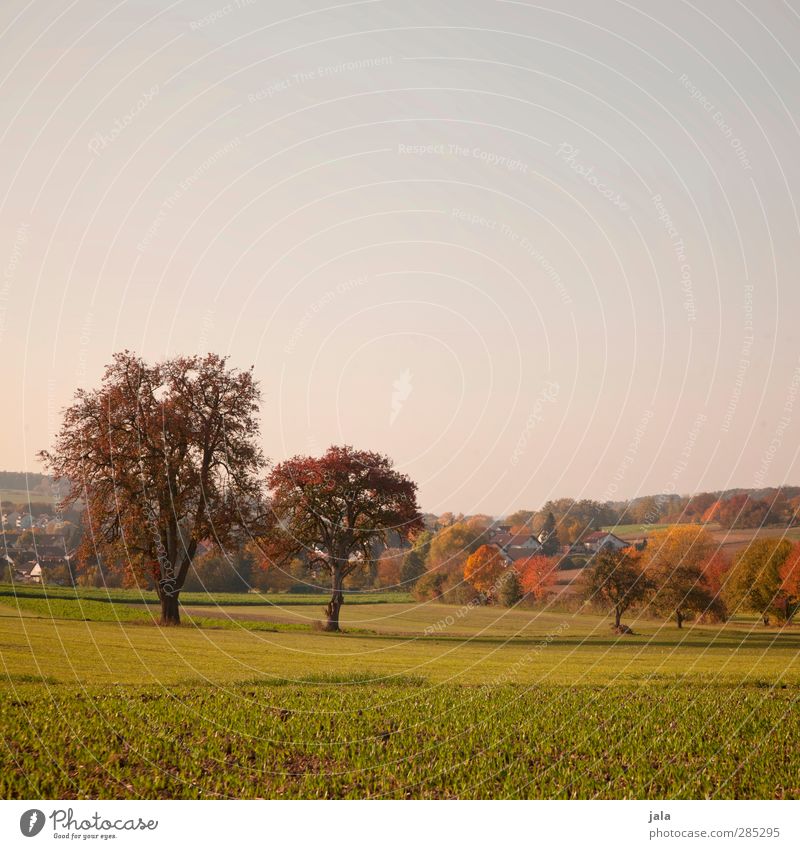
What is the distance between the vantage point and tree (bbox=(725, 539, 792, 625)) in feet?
144

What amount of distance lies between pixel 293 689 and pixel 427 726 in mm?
5386

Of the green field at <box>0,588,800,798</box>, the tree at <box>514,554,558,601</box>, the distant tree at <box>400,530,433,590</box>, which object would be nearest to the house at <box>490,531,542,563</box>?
the tree at <box>514,554,558,601</box>

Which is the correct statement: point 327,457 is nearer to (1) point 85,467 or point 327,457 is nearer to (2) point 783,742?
(1) point 85,467

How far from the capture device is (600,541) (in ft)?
156

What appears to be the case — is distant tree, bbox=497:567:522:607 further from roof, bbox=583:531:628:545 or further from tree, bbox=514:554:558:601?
roof, bbox=583:531:628:545

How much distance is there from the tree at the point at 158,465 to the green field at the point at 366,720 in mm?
3541

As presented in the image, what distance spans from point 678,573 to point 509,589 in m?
9.88

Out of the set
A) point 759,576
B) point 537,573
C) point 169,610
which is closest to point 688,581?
point 759,576

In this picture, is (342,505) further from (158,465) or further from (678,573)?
(678,573)

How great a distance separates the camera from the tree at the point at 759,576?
4378 cm

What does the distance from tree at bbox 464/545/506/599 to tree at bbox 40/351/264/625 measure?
15.9 metres

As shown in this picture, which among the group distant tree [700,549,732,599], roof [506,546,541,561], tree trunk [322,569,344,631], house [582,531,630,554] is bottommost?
tree trunk [322,569,344,631]

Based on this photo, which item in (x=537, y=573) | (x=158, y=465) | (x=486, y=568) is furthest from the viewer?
(x=486, y=568)
